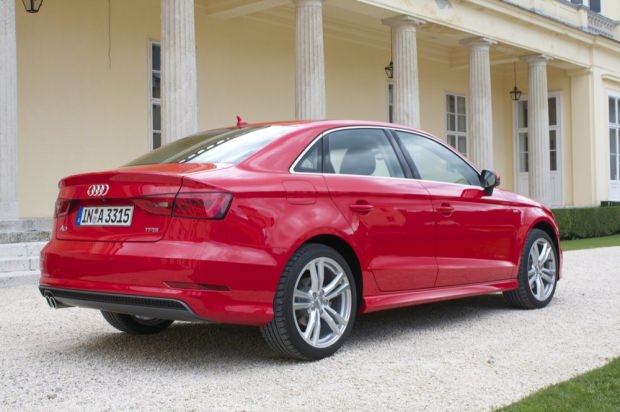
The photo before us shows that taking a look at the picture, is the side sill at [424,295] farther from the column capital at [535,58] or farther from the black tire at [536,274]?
the column capital at [535,58]

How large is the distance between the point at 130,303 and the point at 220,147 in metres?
1.19

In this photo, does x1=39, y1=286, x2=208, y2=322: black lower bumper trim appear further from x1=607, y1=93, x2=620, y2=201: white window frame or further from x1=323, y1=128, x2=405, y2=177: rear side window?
x1=607, y1=93, x2=620, y2=201: white window frame

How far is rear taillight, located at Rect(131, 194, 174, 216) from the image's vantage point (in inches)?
159

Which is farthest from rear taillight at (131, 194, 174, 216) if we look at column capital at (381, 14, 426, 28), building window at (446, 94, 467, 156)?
building window at (446, 94, 467, 156)

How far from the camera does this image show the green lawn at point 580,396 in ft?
11.1

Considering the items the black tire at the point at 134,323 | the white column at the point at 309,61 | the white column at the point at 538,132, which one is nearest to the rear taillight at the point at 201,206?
the black tire at the point at 134,323

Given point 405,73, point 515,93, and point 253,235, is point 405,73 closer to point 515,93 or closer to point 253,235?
point 515,93

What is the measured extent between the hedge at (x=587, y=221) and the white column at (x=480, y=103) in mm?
2280

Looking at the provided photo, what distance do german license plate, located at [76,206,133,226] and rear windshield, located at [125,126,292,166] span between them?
550mm

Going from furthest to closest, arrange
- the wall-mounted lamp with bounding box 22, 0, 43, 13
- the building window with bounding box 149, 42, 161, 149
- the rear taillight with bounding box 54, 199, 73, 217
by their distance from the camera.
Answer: the building window with bounding box 149, 42, 161, 149 → the wall-mounted lamp with bounding box 22, 0, 43, 13 → the rear taillight with bounding box 54, 199, 73, 217

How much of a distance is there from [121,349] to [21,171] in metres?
9.20

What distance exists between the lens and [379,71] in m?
21.0

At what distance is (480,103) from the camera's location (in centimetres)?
1864

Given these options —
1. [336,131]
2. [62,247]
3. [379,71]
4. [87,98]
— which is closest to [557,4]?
[379,71]
